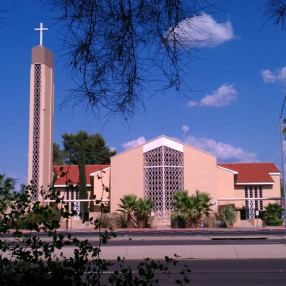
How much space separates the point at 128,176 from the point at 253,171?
1380 centimetres

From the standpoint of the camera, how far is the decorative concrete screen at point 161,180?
125 feet

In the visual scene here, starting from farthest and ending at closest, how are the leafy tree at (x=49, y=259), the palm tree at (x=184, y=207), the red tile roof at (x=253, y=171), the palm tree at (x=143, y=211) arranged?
1. the red tile roof at (x=253, y=171)
2. the palm tree at (x=143, y=211)
3. the palm tree at (x=184, y=207)
4. the leafy tree at (x=49, y=259)

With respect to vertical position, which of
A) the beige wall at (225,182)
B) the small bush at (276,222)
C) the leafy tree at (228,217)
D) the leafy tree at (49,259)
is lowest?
the small bush at (276,222)

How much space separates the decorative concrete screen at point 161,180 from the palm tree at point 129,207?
11.5ft

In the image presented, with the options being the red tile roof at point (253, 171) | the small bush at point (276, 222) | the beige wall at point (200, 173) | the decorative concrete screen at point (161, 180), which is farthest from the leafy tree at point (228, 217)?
the red tile roof at point (253, 171)

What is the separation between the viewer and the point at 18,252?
11.0 ft

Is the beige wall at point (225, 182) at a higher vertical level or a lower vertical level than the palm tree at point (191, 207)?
higher

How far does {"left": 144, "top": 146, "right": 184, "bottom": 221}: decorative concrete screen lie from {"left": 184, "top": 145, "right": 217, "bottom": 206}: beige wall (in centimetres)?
67

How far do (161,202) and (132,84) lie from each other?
116ft

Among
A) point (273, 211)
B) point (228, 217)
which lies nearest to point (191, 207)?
point (228, 217)

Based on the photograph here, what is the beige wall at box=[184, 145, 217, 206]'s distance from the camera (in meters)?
38.2

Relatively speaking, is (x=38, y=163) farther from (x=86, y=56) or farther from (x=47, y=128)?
(x=86, y=56)

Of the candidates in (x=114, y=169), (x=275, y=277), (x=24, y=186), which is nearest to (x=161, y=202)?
(x=114, y=169)

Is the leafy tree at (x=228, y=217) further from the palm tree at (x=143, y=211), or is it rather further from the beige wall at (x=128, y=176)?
the beige wall at (x=128, y=176)
